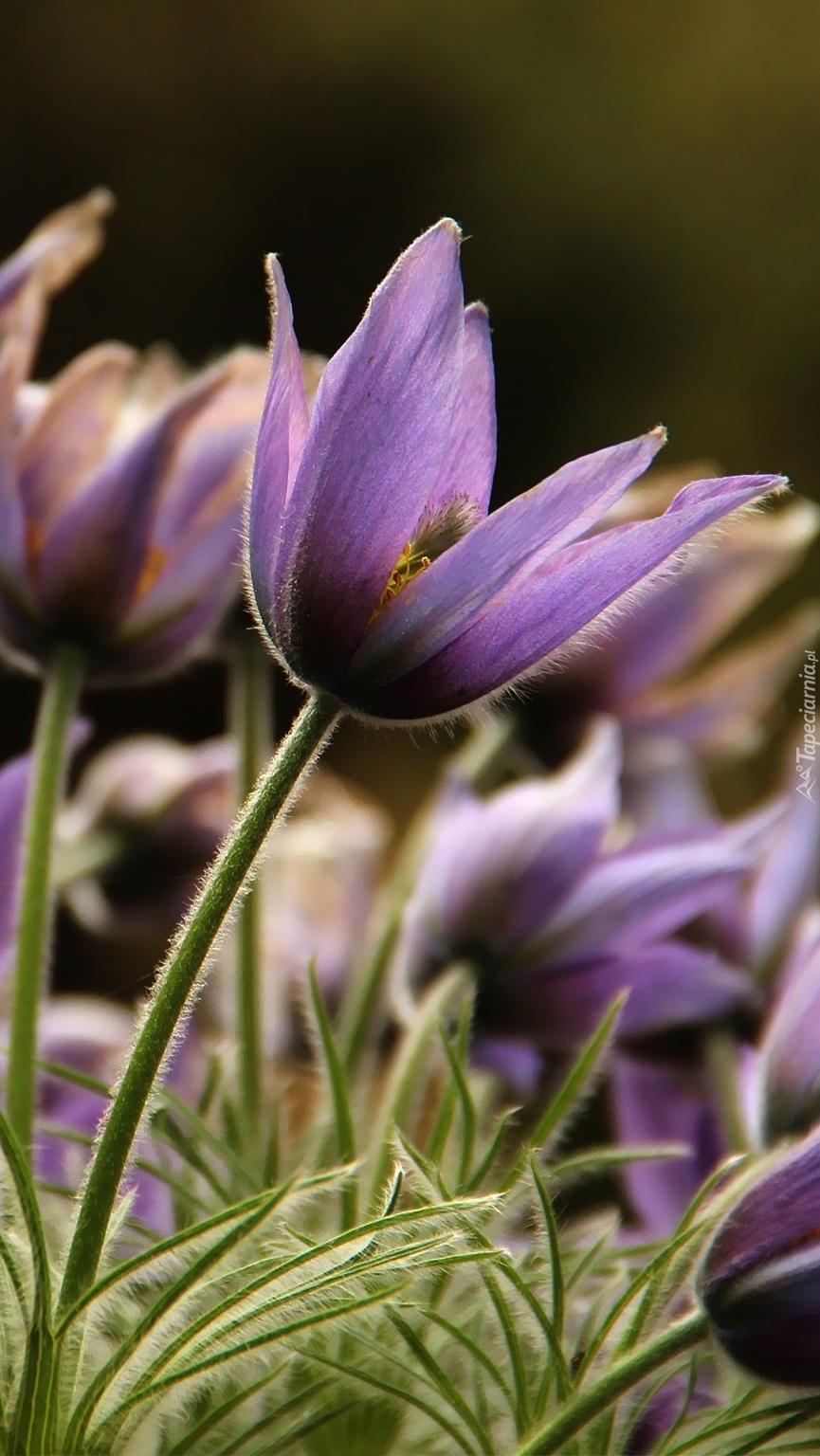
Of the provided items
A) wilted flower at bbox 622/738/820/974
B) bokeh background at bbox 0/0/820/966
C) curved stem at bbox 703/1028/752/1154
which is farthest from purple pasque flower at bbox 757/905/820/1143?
bokeh background at bbox 0/0/820/966

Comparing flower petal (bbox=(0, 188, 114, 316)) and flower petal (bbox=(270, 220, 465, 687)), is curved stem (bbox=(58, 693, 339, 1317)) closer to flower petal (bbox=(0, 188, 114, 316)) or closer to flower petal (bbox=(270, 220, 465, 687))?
flower petal (bbox=(270, 220, 465, 687))

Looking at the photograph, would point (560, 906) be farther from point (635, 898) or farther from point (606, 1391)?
point (606, 1391)

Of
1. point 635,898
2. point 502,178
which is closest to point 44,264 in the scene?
point 635,898

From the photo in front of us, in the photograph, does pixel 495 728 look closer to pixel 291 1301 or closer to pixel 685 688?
pixel 685 688

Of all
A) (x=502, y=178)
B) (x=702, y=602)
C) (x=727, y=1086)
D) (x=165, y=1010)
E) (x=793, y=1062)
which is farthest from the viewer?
(x=502, y=178)

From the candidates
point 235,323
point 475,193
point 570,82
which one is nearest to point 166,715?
point 235,323

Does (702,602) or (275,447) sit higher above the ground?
(275,447)

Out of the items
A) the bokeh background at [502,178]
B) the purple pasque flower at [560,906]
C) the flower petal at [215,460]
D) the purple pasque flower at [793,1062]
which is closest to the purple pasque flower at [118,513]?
the flower petal at [215,460]
